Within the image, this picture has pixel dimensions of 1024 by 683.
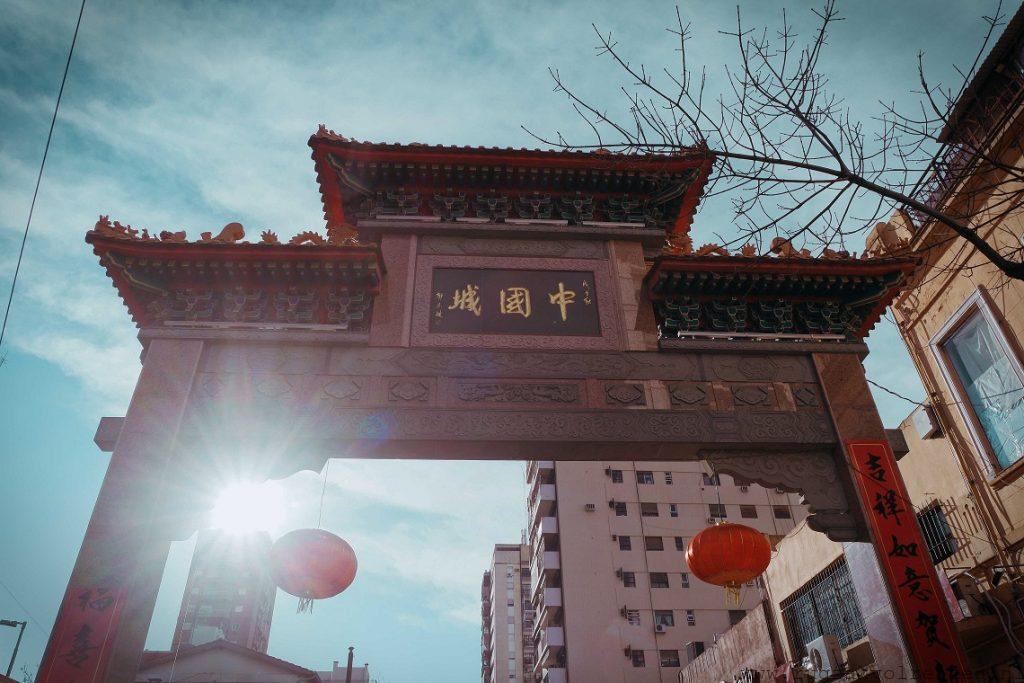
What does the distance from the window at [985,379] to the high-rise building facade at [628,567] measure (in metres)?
15.9

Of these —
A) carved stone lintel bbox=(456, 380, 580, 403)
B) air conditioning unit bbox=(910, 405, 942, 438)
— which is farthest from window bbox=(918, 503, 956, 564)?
carved stone lintel bbox=(456, 380, 580, 403)

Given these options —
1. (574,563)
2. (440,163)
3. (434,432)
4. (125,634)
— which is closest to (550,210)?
(440,163)

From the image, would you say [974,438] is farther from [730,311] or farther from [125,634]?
[125,634]

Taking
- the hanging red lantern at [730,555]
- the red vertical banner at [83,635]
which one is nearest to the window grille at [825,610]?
the hanging red lantern at [730,555]

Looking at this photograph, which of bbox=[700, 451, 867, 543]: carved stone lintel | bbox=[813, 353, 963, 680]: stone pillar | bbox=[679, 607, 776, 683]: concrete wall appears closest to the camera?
bbox=[813, 353, 963, 680]: stone pillar

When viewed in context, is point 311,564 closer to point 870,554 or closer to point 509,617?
point 870,554

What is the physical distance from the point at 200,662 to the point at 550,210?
18.0m

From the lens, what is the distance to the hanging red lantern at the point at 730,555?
6125 millimetres

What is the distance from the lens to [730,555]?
612cm

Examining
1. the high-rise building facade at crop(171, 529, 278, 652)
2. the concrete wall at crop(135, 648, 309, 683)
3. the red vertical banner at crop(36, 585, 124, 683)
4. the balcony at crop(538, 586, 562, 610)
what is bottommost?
the red vertical banner at crop(36, 585, 124, 683)

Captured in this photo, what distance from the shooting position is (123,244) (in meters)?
7.26

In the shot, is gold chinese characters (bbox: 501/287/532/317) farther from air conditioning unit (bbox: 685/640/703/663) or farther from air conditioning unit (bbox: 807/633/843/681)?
air conditioning unit (bbox: 685/640/703/663)

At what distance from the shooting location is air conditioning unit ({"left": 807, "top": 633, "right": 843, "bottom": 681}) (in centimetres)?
977

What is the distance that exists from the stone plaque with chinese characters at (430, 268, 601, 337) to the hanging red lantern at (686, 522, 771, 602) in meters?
2.55
